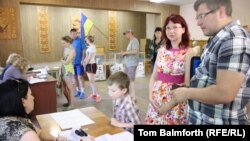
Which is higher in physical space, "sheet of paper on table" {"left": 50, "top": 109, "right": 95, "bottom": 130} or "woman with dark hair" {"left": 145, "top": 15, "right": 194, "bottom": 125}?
"woman with dark hair" {"left": 145, "top": 15, "right": 194, "bottom": 125}

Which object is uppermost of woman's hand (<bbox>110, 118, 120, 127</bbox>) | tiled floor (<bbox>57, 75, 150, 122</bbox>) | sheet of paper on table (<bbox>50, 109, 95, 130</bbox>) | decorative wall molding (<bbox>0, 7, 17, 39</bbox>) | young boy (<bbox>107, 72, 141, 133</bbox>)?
decorative wall molding (<bbox>0, 7, 17, 39</bbox>)

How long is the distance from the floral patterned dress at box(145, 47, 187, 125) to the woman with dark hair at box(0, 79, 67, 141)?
80 cm

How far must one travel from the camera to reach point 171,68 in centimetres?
174

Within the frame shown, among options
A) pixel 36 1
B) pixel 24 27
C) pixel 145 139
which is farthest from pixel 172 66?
pixel 24 27

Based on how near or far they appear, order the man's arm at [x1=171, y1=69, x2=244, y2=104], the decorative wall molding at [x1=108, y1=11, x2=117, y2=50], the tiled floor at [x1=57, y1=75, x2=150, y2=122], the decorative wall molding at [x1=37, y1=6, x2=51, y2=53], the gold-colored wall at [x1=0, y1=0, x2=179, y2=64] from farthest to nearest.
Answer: the decorative wall molding at [x1=108, y1=11, x2=117, y2=50]
the decorative wall molding at [x1=37, y1=6, x2=51, y2=53]
the gold-colored wall at [x1=0, y1=0, x2=179, y2=64]
the tiled floor at [x1=57, y1=75, x2=150, y2=122]
the man's arm at [x1=171, y1=69, x2=244, y2=104]

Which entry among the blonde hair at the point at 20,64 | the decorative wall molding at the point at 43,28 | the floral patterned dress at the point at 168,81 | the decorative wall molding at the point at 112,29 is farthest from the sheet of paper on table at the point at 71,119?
the decorative wall molding at the point at 112,29

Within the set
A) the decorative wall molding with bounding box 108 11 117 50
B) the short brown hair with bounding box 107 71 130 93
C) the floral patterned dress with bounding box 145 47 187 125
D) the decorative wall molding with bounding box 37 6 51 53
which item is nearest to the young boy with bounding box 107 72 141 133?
the short brown hair with bounding box 107 71 130 93

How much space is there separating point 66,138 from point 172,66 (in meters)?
0.95

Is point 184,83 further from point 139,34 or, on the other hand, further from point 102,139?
point 139,34

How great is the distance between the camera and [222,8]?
3.11 feet

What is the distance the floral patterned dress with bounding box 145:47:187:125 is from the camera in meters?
1.69

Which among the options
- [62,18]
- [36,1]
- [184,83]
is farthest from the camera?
[62,18]

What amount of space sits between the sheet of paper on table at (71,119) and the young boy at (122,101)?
23 centimetres

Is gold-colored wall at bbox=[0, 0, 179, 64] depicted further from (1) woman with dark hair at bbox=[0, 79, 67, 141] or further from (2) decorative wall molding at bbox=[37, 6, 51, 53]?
(1) woman with dark hair at bbox=[0, 79, 67, 141]
